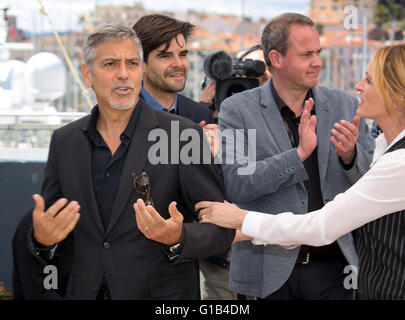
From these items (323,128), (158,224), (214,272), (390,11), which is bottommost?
(214,272)

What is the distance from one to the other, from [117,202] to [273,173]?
72cm

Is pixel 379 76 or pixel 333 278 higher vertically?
pixel 379 76

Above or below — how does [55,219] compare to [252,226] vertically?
above

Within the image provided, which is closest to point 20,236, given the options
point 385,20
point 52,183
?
point 52,183

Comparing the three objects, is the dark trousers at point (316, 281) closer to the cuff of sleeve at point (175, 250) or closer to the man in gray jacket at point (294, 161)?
the man in gray jacket at point (294, 161)

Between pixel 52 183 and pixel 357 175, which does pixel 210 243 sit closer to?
pixel 52 183

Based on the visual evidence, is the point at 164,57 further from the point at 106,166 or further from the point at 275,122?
the point at 106,166

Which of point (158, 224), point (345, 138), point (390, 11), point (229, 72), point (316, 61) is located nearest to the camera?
point (158, 224)

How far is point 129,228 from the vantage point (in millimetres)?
1748

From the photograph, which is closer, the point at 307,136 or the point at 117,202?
the point at 117,202

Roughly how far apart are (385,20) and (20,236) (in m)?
63.3

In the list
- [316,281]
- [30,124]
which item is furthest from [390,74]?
[30,124]

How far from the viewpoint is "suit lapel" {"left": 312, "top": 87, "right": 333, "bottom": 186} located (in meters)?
2.29

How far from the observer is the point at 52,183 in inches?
71.3
